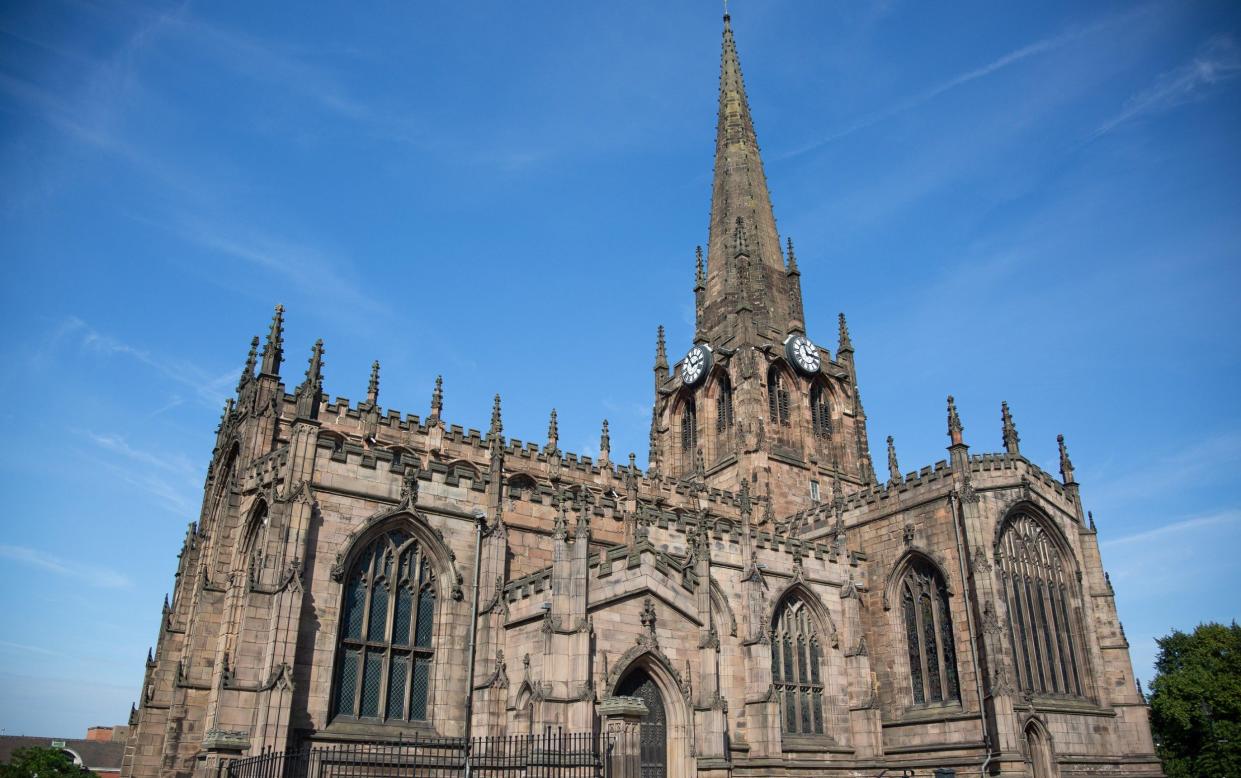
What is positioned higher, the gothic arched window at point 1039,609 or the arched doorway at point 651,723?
the gothic arched window at point 1039,609

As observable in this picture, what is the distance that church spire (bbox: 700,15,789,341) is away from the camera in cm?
4434

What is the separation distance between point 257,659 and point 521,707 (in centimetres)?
607

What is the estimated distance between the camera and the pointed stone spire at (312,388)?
22.8m

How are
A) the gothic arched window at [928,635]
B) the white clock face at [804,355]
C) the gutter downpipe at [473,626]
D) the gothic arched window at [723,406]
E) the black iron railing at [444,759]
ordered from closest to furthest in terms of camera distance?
1. the black iron railing at [444,759]
2. the gutter downpipe at [473,626]
3. the gothic arched window at [928,635]
4. the white clock face at [804,355]
5. the gothic arched window at [723,406]

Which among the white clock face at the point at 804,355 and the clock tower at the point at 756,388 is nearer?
the clock tower at the point at 756,388

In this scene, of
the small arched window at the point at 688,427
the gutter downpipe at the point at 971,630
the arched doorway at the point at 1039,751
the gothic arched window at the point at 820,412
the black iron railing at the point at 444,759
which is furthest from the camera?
the small arched window at the point at 688,427

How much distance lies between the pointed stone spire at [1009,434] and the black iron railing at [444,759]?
1871 centimetres

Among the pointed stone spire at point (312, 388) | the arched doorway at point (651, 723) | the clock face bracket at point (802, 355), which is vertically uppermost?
the clock face bracket at point (802, 355)

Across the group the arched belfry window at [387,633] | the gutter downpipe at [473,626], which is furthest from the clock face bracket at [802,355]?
the arched belfry window at [387,633]

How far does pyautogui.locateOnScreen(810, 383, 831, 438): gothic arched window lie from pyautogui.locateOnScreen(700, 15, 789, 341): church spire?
3.67 meters

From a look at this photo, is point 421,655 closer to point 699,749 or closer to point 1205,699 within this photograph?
point 699,749

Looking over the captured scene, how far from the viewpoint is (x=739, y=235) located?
4547cm

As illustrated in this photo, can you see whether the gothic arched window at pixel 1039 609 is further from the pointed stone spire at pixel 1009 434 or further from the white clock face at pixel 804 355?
the white clock face at pixel 804 355

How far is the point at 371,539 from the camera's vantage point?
2286cm
